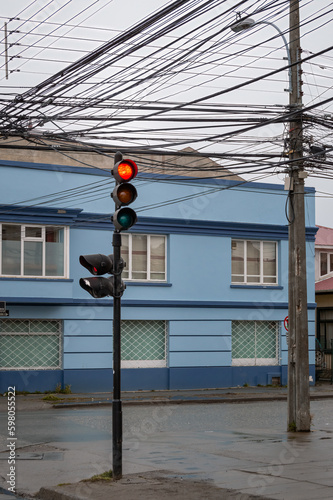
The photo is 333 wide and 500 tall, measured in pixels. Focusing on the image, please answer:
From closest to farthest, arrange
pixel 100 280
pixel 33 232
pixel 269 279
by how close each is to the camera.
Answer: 1. pixel 100 280
2. pixel 33 232
3. pixel 269 279

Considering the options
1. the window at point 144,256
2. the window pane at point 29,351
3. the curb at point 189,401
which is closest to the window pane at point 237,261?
the window at point 144,256

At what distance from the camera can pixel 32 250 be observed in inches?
965

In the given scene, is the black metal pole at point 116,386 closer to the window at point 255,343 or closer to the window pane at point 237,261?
the window pane at point 237,261

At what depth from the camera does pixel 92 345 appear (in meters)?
25.4

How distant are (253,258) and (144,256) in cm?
442

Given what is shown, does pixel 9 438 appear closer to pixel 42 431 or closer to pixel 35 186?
pixel 42 431

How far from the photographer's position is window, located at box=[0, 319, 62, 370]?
79.8 feet

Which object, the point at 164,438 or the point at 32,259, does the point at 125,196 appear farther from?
the point at 32,259

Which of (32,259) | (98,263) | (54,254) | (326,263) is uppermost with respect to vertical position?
(326,263)

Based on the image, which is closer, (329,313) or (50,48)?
(50,48)

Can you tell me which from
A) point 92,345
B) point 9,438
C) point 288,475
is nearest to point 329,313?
point 92,345

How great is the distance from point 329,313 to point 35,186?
598 inches

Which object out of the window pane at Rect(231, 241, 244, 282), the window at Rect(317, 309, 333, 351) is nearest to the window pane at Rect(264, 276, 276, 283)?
the window pane at Rect(231, 241, 244, 282)

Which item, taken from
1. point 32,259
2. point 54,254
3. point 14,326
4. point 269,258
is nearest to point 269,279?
point 269,258
